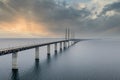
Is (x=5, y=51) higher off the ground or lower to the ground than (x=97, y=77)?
higher

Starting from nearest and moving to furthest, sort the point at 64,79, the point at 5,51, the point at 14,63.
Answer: the point at 64,79 → the point at 5,51 → the point at 14,63

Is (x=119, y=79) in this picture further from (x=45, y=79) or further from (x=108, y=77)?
(x=45, y=79)

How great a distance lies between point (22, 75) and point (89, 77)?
66.7 ft

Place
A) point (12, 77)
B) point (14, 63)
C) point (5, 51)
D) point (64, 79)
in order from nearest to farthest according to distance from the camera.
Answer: point (64, 79) < point (12, 77) < point (5, 51) < point (14, 63)

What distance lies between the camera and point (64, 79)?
56.0m

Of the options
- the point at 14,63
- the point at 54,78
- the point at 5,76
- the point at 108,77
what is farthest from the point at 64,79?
the point at 14,63

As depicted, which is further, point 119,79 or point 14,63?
point 14,63

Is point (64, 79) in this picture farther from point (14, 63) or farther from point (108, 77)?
point (14, 63)

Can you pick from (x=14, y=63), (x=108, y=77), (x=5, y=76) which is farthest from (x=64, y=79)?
(x=14, y=63)

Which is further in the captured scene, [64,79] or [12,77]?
[12,77]

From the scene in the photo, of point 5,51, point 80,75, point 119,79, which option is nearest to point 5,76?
point 5,51

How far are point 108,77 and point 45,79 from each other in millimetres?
18136

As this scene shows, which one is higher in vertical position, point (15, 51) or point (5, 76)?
point (15, 51)

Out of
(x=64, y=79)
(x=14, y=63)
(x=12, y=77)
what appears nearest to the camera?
(x=64, y=79)
